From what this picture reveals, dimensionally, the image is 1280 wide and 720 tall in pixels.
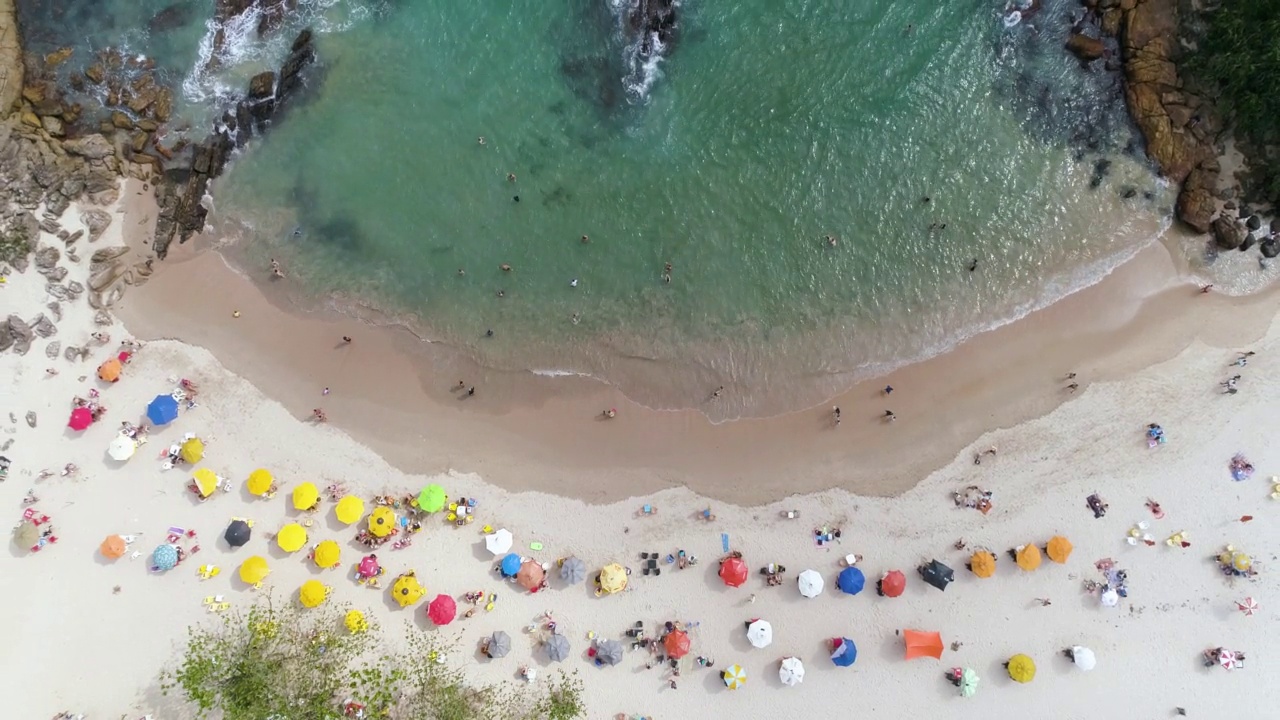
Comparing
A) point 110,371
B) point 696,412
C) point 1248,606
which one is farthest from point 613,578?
point 1248,606

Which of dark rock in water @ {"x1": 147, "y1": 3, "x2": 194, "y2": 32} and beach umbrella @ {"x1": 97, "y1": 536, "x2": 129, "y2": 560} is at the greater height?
dark rock in water @ {"x1": 147, "y1": 3, "x2": 194, "y2": 32}

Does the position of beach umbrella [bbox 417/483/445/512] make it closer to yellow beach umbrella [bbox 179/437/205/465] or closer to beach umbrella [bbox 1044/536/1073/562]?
yellow beach umbrella [bbox 179/437/205/465]

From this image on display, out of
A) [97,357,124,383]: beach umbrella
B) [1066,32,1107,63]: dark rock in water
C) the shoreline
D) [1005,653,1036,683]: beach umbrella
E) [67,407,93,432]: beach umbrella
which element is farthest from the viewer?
[1066,32,1107,63]: dark rock in water

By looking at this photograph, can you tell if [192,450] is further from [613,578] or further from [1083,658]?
[1083,658]

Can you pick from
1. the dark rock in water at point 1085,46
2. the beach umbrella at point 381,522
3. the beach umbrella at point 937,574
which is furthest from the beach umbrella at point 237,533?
the dark rock in water at point 1085,46

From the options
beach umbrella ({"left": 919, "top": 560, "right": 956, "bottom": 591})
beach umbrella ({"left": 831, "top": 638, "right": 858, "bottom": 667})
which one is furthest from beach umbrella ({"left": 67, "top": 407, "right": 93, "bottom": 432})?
beach umbrella ({"left": 919, "top": 560, "right": 956, "bottom": 591})

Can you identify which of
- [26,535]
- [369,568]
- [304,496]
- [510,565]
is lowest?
[26,535]

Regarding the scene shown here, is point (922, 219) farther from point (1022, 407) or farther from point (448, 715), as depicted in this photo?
point (448, 715)
